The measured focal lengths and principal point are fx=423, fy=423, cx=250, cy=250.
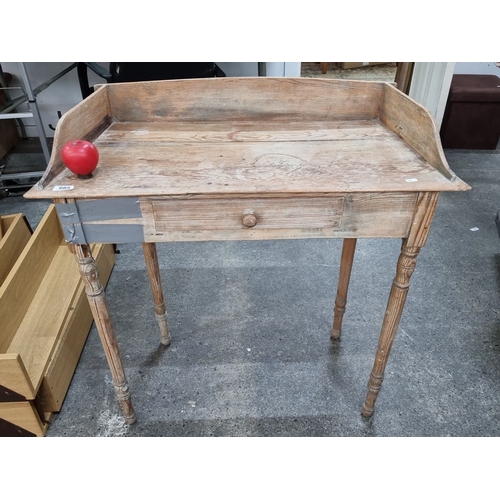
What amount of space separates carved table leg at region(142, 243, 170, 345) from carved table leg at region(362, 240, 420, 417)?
742mm

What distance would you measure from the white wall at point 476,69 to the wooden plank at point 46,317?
10.9 ft

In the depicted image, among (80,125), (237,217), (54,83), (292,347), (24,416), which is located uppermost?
(80,125)

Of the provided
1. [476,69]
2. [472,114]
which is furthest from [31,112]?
[476,69]

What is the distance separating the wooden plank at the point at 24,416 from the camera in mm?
1196

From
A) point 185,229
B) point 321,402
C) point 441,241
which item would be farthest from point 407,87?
point 185,229

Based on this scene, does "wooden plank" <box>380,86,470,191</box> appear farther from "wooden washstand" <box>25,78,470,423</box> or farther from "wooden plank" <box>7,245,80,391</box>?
"wooden plank" <box>7,245,80,391</box>

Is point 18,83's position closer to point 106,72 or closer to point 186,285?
point 106,72

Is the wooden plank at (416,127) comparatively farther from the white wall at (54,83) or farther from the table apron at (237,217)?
the white wall at (54,83)

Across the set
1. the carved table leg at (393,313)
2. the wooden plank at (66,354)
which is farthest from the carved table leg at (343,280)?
the wooden plank at (66,354)

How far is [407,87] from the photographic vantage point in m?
3.52

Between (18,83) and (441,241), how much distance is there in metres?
3.14

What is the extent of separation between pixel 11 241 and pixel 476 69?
3620 millimetres

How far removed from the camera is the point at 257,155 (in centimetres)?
102

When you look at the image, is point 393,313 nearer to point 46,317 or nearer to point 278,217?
point 278,217
